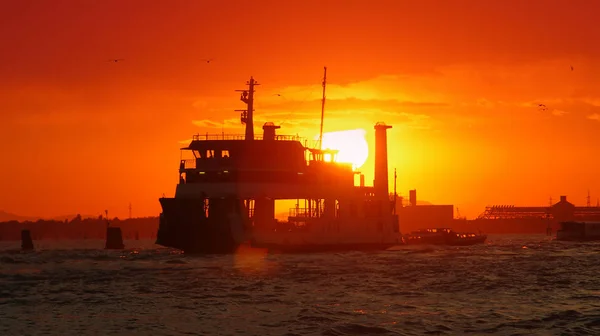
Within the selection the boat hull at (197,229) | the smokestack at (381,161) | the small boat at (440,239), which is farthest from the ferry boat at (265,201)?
the small boat at (440,239)

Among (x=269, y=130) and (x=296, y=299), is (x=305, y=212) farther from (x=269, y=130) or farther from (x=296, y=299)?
(x=296, y=299)

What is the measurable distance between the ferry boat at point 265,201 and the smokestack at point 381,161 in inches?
396

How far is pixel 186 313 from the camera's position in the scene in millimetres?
29938

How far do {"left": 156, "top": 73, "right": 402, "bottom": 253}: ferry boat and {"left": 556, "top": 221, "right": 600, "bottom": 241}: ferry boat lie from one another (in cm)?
5621

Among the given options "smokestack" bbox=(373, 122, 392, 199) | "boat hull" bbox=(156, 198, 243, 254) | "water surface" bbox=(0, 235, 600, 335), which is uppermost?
"smokestack" bbox=(373, 122, 392, 199)

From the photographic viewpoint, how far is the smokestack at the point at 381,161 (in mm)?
91831

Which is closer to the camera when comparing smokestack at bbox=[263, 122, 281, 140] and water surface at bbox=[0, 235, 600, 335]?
water surface at bbox=[0, 235, 600, 335]

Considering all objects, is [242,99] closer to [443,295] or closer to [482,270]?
[482,270]

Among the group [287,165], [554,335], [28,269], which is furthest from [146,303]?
[287,165]

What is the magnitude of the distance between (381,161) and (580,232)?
49607 millimetres

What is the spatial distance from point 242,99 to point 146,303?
48600 millimetres

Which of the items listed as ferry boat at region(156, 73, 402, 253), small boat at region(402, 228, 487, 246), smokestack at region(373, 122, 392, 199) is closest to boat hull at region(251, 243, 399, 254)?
ferry boat at region(156, 73, 402, 253)

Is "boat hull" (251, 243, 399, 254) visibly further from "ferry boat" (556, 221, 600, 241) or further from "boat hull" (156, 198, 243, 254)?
"ferry boat" (556, 221, 600, 241)

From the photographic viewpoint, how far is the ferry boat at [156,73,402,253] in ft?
219
